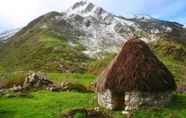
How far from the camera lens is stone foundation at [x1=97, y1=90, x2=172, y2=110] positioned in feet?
101

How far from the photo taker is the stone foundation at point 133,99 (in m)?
30.9

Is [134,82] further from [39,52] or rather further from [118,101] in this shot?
[39,52]

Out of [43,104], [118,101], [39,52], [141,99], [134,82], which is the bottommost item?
[43,104]

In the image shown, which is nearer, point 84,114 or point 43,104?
point 84,114

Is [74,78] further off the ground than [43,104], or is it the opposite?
[74,78]

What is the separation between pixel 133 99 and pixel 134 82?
120 cm

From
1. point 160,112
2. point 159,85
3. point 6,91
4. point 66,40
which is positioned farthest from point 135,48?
point 66,40

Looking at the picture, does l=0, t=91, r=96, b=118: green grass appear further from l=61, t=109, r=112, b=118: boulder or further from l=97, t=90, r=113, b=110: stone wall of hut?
l=61, t=109, r=112, b=118: boulder

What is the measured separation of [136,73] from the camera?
31.5m

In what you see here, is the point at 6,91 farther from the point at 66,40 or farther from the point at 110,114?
the point at 66,40

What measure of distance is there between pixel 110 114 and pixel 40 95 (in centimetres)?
1060

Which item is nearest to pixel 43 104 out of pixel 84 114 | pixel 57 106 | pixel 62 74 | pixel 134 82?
pixel 57 106

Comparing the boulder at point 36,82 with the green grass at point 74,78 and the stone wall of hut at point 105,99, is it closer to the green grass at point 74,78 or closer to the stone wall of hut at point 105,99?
the green grass at point 74,78

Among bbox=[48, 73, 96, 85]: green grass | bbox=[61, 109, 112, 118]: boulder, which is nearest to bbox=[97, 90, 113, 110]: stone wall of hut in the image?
bbox=[61, 109, 112, 118]: boulder
